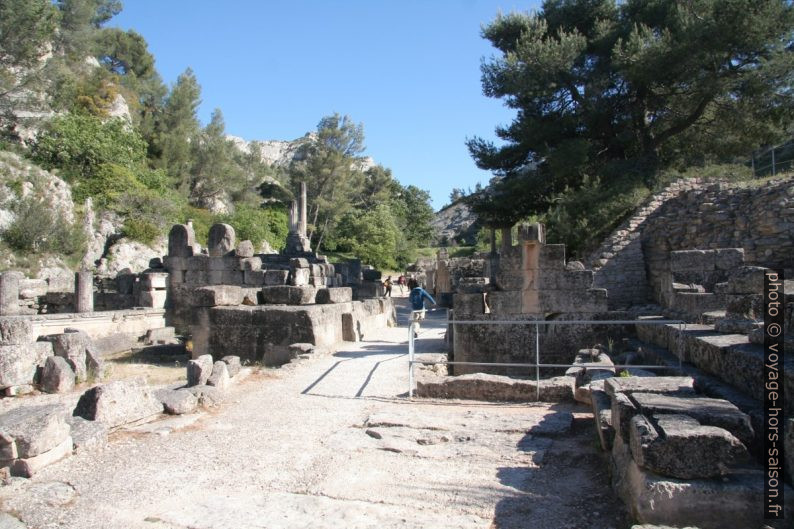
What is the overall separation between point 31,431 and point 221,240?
1129 centimetres

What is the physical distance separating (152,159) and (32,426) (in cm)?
4065

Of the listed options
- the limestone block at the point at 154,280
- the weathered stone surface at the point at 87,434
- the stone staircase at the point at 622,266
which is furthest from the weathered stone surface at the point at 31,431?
the stone staircase at the point at 622,266

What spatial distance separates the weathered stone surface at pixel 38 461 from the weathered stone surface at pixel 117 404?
655 millimetres

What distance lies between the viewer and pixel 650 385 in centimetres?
465

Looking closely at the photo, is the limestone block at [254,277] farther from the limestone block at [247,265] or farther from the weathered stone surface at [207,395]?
the weathered stone surface at [207,395]

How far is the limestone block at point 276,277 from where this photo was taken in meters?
14.4

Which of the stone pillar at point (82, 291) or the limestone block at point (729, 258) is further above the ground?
the limestone block at point (729, 258)

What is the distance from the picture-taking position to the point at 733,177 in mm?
19812

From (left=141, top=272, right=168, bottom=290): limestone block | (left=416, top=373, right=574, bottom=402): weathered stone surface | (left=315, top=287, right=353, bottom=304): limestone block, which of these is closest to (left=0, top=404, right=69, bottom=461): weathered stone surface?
(left=416, top=373, right=574, bottom=402): weathered stone surface

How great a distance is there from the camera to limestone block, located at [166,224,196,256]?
644 inches

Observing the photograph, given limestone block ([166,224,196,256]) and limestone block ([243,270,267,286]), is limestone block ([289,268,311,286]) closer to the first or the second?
limestone block ([243,270,267,286])

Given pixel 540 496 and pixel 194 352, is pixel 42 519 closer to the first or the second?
pixel 540 496

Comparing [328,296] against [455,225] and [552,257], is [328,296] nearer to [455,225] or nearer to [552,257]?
[552,257]

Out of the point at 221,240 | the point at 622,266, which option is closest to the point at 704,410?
the point at 221,240
